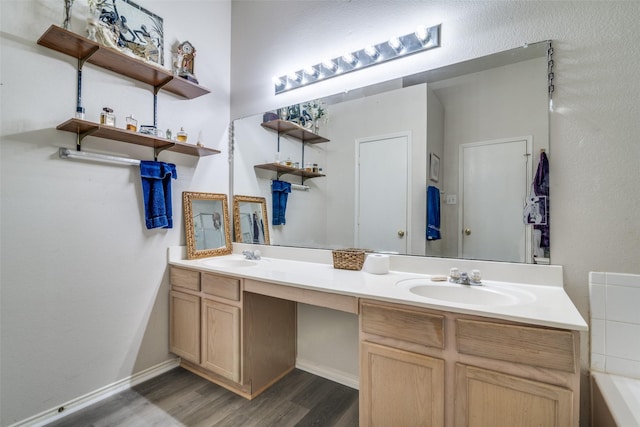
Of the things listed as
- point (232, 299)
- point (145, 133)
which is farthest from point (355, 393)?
point (145, 133)

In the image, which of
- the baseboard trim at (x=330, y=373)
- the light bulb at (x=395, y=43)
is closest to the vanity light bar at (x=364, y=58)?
the light bulb at (x=395, y=43)

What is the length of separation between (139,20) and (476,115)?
2227 mm

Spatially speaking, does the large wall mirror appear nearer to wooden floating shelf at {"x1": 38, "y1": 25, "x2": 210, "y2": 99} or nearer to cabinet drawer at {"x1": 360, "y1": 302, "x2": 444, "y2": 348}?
cabinet drawer at {"x1": 360, "y1": 302, "x2": 444, "y2": 348}

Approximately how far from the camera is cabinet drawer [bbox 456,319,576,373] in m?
0.92

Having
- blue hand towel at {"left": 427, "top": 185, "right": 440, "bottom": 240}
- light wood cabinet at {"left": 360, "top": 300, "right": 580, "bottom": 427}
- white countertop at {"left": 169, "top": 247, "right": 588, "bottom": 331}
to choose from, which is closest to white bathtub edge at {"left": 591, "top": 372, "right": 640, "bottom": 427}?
light wood cabinet at {"left": 360, "top": 300, "right": 580, "bottom": 427}

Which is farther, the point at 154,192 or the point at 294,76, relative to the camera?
the point at 294,76

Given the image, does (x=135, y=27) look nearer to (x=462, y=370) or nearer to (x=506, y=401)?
(x=462, y=370)

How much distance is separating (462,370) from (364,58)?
1.80 m

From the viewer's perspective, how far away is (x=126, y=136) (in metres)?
1.79

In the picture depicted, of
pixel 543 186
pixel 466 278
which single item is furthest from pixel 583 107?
pixel 466 278

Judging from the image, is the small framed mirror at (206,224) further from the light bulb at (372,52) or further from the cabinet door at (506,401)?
the cabinet door at (506,401)

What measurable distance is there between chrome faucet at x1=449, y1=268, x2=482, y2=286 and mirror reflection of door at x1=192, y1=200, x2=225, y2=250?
1.79 m

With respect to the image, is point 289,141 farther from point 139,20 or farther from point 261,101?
point 139,20

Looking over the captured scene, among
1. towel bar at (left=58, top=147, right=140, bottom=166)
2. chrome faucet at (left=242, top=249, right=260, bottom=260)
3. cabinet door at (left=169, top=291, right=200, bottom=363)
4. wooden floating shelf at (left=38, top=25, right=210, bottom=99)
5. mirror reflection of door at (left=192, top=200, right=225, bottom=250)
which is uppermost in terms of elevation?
wooden floating shelf at (left=38, top=25, right=210, bottom=99)
